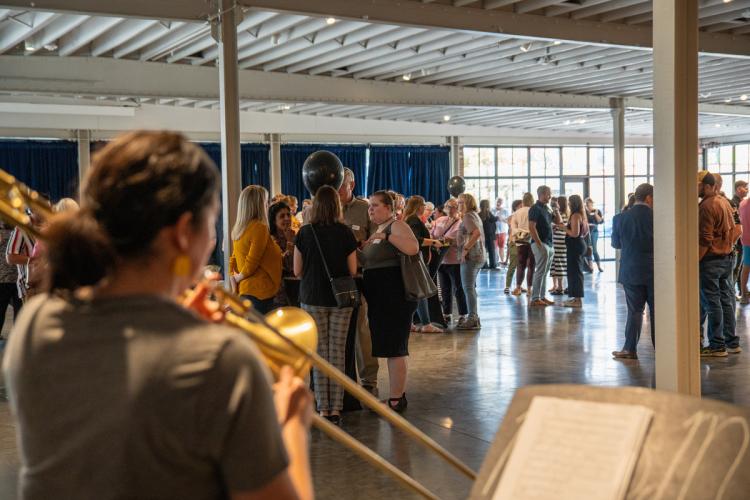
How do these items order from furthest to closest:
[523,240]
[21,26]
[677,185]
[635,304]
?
[523,240], [21,26], [635,304], [677,185]

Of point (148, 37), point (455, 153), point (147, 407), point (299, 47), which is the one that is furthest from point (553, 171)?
point (147, 407)

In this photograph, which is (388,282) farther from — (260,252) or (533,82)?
(533,82)

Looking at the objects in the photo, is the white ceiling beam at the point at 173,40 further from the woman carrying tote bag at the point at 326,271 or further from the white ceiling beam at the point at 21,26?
the woman carrying tote bag at the point at 326,271

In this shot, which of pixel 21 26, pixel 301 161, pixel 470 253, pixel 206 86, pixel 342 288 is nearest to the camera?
pixel 342 288

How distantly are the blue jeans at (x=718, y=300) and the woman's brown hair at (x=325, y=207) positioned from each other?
3.40 m

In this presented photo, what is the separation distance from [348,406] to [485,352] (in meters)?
2.28

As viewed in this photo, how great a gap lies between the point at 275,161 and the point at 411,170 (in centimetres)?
365

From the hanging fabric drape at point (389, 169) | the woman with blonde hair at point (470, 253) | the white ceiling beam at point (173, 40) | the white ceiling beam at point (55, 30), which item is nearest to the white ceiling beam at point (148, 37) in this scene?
the white ceiling beam at point (173, 40)

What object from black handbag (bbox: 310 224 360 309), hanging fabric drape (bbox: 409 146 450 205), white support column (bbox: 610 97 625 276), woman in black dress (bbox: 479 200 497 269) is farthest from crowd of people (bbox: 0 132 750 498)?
hanging fabric drape (bbox: 409 146 450 205)

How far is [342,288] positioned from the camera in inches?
205

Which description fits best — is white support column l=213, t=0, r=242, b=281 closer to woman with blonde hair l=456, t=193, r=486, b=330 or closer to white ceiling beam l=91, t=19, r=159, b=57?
white ceiling beam l=91, t=19, r=159, b=57

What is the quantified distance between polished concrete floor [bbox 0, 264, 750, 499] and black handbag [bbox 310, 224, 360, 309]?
0.75 metres

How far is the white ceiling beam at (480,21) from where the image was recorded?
25.2 feet

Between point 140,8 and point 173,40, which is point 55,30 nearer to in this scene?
point 173,40
